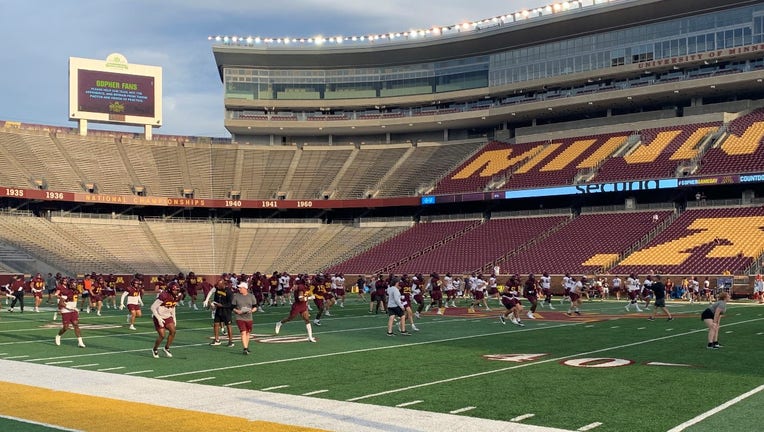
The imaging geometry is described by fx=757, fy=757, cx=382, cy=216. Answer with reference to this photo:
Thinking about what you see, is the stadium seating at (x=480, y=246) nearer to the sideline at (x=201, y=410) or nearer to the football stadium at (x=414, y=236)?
the football stadium at (x=414, y=236)

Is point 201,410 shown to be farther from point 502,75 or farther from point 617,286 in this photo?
point 502,75

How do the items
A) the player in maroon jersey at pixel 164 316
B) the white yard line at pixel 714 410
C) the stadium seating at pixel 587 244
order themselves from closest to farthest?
the white yard line at pixel 714 410 → the player in maroon jersey at pixel 164 316 → the stadium seating at pixel 587 244

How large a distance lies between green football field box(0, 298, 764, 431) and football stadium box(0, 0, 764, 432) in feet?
0.31

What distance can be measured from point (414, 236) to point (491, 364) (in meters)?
44.3

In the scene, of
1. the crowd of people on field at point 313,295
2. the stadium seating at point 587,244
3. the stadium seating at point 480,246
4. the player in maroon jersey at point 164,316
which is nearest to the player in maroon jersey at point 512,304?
the crowd of people on field at point 313,295

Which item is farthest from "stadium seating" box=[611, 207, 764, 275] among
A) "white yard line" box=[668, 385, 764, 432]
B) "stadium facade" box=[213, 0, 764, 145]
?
"white yard line" box=[668, 385, 764, 432]

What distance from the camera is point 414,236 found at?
194 ft

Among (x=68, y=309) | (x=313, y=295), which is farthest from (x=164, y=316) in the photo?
(x=313, y=295)

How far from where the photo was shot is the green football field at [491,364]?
33.9 ft

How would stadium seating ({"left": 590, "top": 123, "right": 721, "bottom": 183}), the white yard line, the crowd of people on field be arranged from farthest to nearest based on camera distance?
stadium seating ({"left": 590, "top": 123, "right": 721, "bottom": 183}), the crowd of people on field, the white yard line

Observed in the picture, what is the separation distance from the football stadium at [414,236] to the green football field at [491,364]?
0.31ft

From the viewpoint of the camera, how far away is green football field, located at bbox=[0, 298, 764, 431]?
10.3 m

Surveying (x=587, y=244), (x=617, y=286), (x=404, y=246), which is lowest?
(x=617, y=286)

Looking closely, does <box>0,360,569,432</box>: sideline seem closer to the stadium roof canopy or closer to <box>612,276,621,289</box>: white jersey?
<box>612,276,621,289</box>: white jersey
